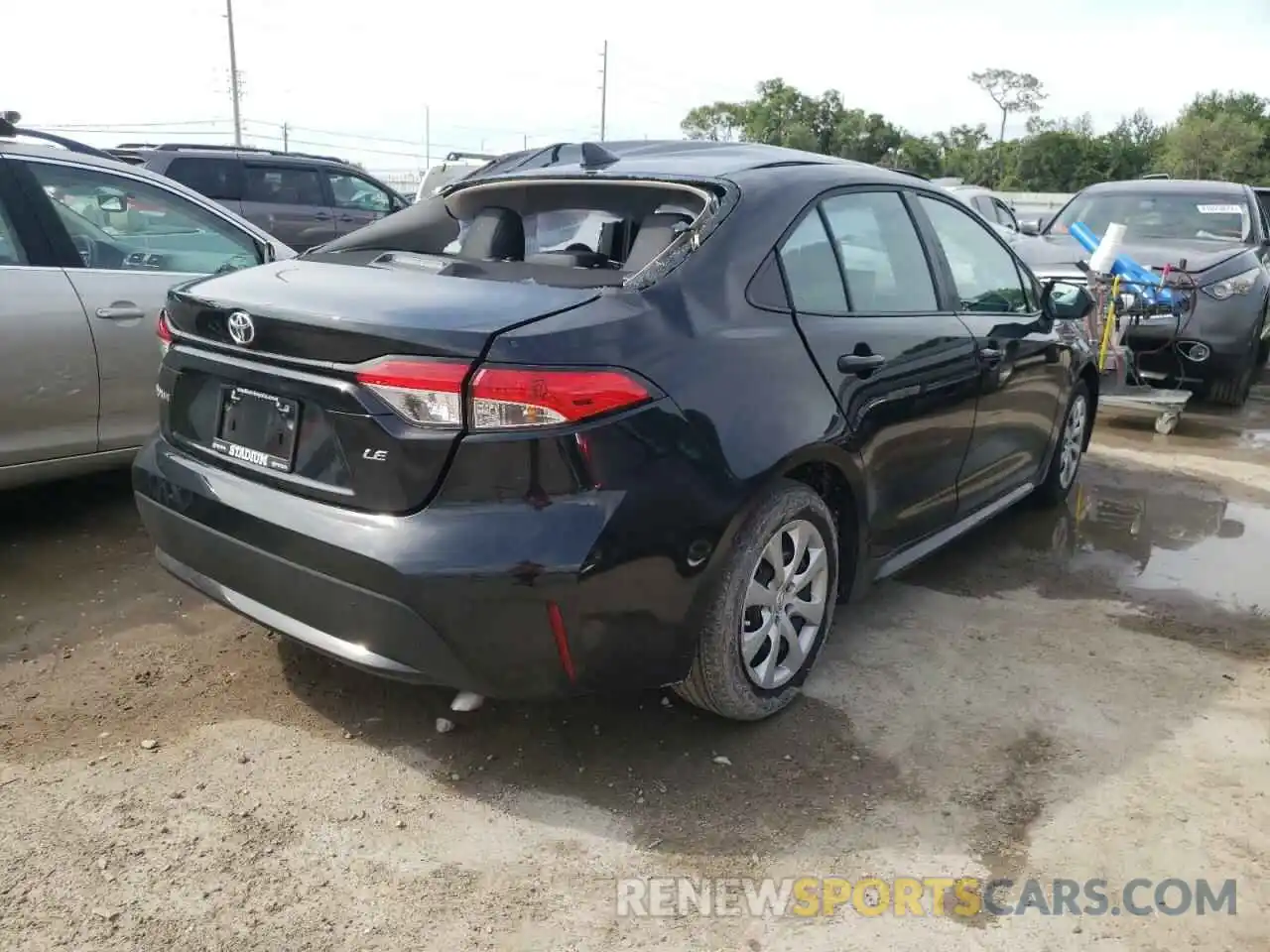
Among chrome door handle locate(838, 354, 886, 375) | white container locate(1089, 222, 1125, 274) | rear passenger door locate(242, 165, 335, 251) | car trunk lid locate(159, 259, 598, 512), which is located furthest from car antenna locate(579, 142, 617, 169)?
rear passenger door locate(242, 165, 335, 251)

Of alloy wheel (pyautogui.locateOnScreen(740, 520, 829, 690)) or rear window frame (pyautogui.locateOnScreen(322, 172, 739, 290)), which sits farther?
alloy wheel (pyautogui.locateOnScreen(740, 520, 829, 690))

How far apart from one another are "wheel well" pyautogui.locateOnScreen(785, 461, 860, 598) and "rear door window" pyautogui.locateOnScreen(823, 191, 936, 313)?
0.54 meters

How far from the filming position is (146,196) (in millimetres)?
4508

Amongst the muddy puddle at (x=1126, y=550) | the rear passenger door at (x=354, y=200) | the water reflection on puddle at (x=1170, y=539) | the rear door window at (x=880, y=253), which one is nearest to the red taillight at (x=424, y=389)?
the rear door window at (x=880, y=253)

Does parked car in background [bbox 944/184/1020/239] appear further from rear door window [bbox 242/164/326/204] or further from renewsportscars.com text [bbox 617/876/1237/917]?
renewsportscars.com text [bbox 617/876/1237/917]

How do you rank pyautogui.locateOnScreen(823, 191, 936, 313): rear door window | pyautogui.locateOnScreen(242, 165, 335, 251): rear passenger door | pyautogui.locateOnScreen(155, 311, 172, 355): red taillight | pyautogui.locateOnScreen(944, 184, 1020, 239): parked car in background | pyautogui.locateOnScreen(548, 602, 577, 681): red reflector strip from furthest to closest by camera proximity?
pyautogui.locateOnScreen(944, 184, 1020, 239): parked car in background
pyautogui.locateOnScreen(242, 165, 335, 251): rear passenger door
pyautogui.locateOnScreen(823, 191, 936, 313): rear door window
pyautogui.locateOnScreen(155, 311, 172, 355): red taillight
pyautogui.locateOnScreen(548, 602, 577, 681): red reflector strip

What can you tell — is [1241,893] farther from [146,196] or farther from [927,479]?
[146,196]

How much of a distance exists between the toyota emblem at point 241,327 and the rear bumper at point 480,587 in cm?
37

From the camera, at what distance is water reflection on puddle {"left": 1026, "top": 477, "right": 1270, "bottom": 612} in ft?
14.3

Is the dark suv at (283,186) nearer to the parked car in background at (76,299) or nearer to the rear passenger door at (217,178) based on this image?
the rear passenger door at (217,178)

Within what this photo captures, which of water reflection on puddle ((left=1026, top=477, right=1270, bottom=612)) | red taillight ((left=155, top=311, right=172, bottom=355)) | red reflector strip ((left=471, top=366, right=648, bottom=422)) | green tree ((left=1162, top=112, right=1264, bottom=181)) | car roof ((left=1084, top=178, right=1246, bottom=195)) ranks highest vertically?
green tree ((left=1162, top=112, right=1264, bottom=181))

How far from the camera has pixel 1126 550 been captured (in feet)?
15.5

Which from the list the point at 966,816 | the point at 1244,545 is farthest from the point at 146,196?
the point at 1244,545

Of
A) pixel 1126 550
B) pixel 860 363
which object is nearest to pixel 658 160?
pixel 860 363
